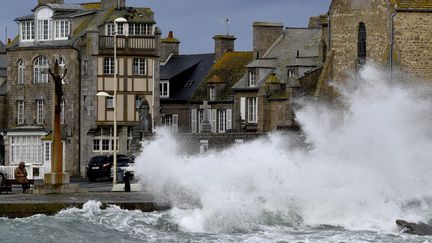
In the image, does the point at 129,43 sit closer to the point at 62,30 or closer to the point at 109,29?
the point at 109,29

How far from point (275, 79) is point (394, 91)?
20.8 meters

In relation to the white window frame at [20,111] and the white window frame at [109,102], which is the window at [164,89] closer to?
the white window frame at [109,102]

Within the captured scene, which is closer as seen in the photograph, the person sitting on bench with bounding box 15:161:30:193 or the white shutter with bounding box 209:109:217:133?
the person sitting on bench with bounding box 15:161:30:193

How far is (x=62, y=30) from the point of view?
8825 centimetres

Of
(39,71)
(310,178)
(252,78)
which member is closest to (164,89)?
(252,78)

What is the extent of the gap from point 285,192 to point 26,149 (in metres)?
39.4

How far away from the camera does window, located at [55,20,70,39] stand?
289 ft

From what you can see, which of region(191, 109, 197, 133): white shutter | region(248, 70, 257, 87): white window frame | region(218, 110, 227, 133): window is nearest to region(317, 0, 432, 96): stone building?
region(248, 70, 257, 87): white window frame

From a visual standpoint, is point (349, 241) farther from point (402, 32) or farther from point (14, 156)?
point (14, 156)

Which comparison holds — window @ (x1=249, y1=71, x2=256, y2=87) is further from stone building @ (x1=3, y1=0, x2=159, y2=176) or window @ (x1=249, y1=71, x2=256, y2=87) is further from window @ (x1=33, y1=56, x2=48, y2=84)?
window @ (x1=33, y1=56, x2=48, y2=84)

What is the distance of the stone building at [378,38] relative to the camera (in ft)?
232

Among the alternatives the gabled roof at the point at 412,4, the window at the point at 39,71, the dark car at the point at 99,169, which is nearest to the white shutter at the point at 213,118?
the window at the point at 39,71

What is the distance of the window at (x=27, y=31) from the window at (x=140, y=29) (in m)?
6.36

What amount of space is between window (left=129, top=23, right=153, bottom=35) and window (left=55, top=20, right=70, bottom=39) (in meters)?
4.16
